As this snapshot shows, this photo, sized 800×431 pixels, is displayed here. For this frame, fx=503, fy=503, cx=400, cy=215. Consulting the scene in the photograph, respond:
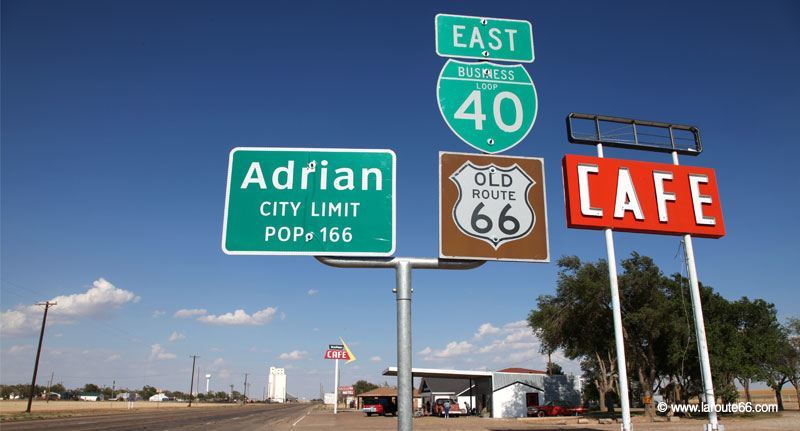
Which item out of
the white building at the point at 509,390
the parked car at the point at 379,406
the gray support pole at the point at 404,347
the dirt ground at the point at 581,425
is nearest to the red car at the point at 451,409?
the white building at the point at 509,390

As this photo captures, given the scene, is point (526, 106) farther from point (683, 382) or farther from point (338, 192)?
point (683, 382)

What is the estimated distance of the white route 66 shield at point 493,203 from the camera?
2947mm

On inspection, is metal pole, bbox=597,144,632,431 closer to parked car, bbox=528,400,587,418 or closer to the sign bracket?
the sign bracket

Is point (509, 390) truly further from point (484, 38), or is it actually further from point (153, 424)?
point (484, 38)

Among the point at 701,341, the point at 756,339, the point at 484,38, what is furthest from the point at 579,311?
the point at 484,38

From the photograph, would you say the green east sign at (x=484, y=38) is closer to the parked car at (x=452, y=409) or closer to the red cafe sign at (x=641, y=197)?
the red cafe sign at (x=641, y=197)

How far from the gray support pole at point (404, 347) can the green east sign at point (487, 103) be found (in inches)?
38.4

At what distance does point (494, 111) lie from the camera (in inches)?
132

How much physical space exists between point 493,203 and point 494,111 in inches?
28.0

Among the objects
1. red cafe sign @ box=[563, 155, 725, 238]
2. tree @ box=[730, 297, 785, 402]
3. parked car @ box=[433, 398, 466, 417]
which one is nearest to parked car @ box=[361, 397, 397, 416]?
parked car @ box=[433, 398, 466, 417]

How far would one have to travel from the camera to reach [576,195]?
57.7 feet

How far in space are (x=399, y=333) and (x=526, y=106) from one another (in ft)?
5.77

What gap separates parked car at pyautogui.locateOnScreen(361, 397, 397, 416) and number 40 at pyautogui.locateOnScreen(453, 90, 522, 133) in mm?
55588

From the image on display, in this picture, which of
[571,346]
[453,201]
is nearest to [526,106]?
[453,201]
